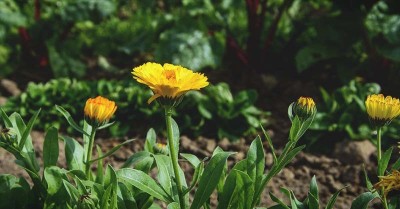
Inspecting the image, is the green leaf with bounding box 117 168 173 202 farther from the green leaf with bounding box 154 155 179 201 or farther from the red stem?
the red stem

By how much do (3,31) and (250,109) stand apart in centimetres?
140

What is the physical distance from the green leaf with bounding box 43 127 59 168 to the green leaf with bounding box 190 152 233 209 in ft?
1.54

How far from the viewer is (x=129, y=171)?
1658mm

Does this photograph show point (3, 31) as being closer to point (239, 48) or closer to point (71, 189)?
point (239, 48)

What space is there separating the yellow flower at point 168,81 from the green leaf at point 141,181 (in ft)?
0.89

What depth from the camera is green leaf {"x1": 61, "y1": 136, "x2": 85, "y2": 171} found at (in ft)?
6.25

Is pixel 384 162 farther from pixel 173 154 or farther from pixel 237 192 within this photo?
pixel 173 154

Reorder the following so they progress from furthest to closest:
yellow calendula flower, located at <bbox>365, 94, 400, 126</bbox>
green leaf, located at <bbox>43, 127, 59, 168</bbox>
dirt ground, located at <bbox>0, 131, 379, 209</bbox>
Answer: dirt ground, located at <bbox>0, 131, 379, 209</bbox> < green leaf, located at <bbox>43, 127, 59, 168</bbox> < yellow calendula flower, located at <bbox>365, 94, 400, 126</bbox>

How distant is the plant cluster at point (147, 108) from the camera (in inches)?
Result: 120

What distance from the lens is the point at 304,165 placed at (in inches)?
110

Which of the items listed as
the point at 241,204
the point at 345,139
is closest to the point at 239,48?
the point at 345,139

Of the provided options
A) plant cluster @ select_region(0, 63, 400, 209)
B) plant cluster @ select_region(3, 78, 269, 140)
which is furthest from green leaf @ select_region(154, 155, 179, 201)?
plant cluster @ select_region(3, 78, 269, 140)

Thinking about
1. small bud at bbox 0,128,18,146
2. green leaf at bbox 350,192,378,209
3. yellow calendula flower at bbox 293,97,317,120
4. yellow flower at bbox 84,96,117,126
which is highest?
yellow flower at bbox 84,96,117,126

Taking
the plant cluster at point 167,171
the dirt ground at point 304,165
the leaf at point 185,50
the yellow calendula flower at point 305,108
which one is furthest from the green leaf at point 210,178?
the leaf at point 185,50
